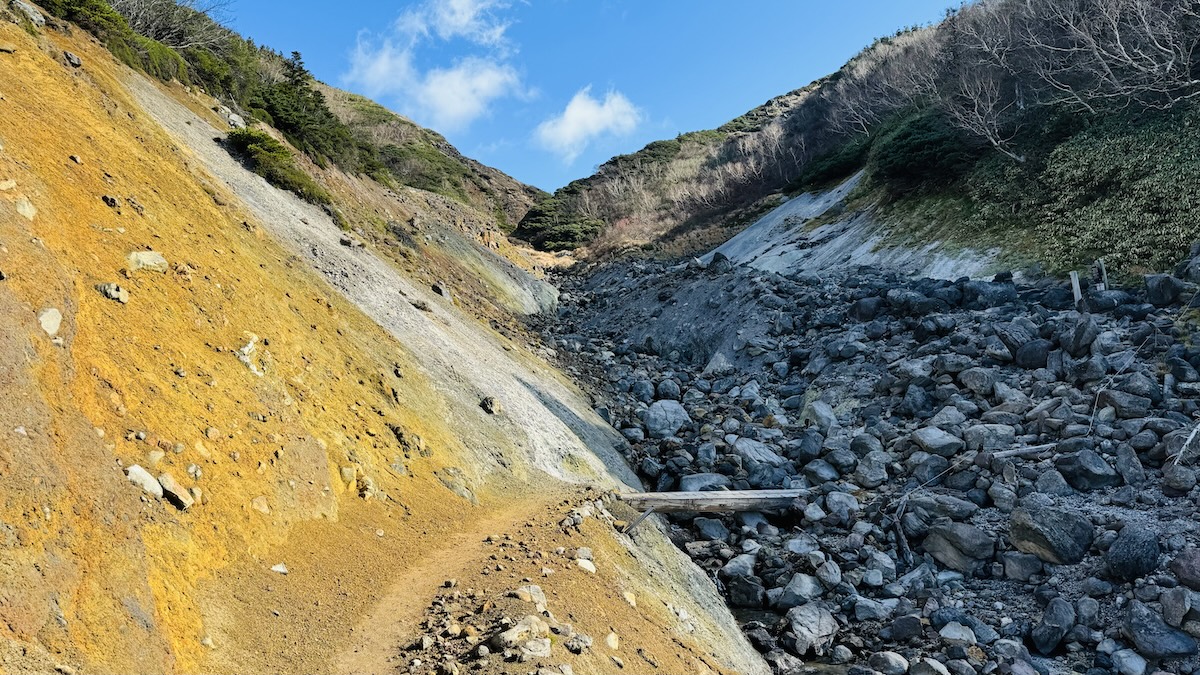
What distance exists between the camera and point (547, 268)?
57.1 m

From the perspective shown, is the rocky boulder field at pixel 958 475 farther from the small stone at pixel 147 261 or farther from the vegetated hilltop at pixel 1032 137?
the small stone at pixel 147 261

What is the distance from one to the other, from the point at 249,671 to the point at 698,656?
5091mm

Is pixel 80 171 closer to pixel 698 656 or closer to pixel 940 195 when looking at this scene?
pixel 698 656

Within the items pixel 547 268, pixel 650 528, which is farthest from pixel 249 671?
pixel 547 268

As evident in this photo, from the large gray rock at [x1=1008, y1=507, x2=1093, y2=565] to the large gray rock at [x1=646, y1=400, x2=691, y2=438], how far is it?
8327 mm

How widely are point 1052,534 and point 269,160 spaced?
20776 millimetres

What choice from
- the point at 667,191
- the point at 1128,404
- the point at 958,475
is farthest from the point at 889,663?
the point at 667,191

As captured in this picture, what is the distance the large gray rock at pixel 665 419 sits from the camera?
17.3m

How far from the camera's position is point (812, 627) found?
9.71 metres

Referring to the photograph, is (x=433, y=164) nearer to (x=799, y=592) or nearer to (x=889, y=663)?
(x=799, y=592)

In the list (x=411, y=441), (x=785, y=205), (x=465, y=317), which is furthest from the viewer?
(x=785, y=205)

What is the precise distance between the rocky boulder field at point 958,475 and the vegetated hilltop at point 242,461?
185cm

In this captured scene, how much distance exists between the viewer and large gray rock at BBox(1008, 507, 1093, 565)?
397 inches

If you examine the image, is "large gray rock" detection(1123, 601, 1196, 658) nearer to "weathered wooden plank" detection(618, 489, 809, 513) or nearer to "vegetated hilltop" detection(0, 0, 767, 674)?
"vegetated hilltop" detection(0, 0, 767, 674)
